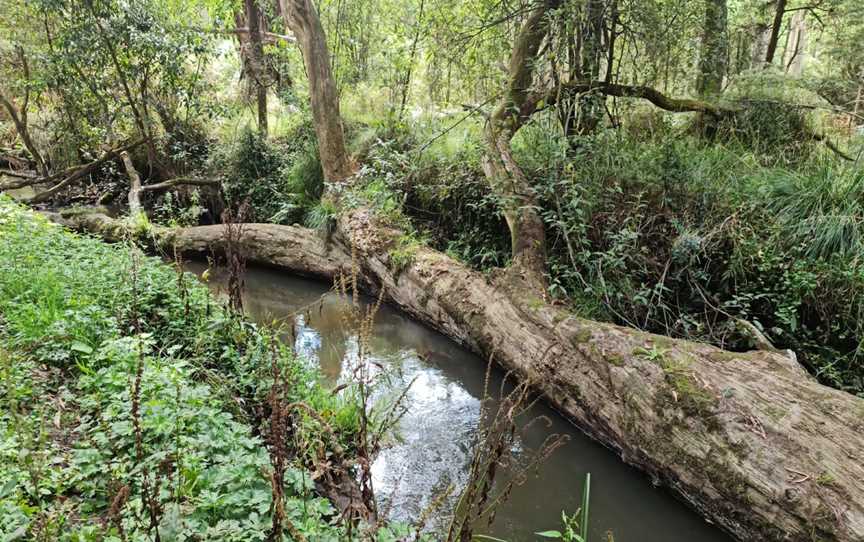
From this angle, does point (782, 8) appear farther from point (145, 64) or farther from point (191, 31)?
point (145, 64)

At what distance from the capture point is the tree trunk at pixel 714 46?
5770 mm

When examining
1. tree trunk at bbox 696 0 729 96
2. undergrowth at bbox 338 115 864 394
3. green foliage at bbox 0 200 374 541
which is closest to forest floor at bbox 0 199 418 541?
green foliage at bbox 0 200 374 541

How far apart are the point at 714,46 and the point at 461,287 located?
4.30 metres

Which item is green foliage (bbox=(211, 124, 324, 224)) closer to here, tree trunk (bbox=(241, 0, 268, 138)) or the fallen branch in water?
tree trunk (bbox=(241, 0, 268, 138))

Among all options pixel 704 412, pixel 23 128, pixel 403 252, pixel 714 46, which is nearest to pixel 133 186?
pixel 23 128

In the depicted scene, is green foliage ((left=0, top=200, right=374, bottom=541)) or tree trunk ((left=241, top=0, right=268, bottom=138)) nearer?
green foliage ((left=0, top=200, right=374, bottom=541))

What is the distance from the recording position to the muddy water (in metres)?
2.91

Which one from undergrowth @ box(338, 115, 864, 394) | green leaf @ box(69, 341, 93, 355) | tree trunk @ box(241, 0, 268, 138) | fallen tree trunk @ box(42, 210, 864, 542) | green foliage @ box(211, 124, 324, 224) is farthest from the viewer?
tree trunk @ box(241, 0, 268, 138)

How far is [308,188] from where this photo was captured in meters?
8.17

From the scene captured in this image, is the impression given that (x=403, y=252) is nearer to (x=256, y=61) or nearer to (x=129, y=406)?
(x=129, y=406)

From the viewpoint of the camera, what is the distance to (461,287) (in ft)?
15.8

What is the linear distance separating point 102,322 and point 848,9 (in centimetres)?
907

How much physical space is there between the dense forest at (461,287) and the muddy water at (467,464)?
38 mm

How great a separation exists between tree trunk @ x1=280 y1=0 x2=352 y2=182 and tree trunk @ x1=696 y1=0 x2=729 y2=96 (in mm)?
4908
